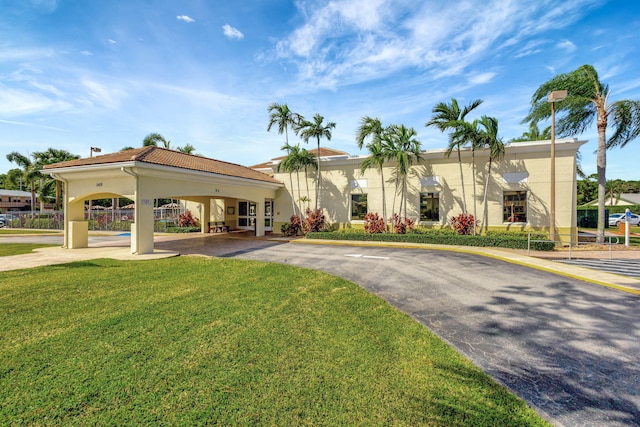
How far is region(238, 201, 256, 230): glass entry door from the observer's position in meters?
26.4

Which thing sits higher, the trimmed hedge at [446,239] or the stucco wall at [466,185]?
the stucco wall at [466,185]

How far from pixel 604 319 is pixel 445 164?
1402 centimetres

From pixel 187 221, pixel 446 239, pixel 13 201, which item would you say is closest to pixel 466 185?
pixel 446 239

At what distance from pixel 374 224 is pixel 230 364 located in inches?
636

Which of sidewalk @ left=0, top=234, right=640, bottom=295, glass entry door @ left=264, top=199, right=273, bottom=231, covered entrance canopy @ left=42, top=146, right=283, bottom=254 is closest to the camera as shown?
sidewalk @ left=0, top=234, right=640, bottom=295

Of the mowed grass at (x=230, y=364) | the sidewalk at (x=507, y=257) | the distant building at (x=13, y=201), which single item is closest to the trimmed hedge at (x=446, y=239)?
the sidewalk at (x=507, y=257)

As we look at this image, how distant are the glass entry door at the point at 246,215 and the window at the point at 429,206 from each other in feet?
47.9

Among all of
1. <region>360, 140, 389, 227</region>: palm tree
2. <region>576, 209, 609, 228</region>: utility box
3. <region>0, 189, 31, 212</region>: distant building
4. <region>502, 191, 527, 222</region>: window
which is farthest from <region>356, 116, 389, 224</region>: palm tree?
<region>0, 189, 31, 212</region>: distant building

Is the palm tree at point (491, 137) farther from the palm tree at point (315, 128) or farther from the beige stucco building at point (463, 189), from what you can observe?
the palm tree at point (315, 128)

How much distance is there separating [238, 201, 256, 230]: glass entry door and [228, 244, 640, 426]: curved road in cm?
1661

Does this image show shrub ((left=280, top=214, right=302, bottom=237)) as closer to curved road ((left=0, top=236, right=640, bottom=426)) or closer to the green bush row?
the green bush row

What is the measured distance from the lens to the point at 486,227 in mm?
17625

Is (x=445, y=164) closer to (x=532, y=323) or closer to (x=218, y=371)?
(x=532, y=323)

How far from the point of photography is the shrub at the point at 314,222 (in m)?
21.0
